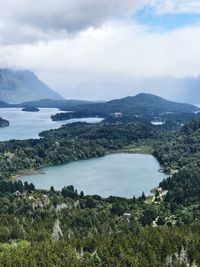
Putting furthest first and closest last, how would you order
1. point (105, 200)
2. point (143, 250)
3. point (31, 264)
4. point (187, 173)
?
point (187, 173), point (105, 200), point (143, 250), point (31, 264)

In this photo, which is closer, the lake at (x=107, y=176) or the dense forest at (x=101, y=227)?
the dense forest at (x=101, y=227)

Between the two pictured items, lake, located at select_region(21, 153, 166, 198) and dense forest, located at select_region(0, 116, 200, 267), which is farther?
lake, located at select_region(21, 153, 166, 198)

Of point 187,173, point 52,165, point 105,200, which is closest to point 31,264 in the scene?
point 105,200

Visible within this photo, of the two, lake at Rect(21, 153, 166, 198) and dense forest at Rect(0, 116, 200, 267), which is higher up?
dense forest at Rect(0, 116, 200, 267)

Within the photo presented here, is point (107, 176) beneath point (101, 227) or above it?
beneath

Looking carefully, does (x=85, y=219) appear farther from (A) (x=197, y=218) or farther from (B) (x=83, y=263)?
(B) (x=83, y=263)

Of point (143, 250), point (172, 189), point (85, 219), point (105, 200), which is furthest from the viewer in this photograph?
point (172, 189)

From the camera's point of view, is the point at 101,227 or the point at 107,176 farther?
the point at 107,176

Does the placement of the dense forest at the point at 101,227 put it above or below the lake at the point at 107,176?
above
